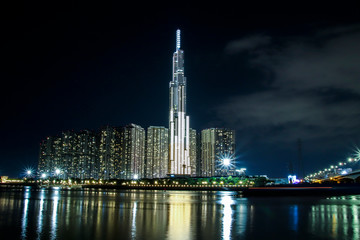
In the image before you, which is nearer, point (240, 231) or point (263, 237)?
point (263, 237)

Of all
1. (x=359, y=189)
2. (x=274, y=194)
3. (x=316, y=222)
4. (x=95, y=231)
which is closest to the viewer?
(x=95, y=231)

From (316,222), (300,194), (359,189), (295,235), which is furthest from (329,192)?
(295,235)

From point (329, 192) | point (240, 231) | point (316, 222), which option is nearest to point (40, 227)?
point (240, 231)

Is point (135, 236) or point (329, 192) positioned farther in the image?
point (329, 192)

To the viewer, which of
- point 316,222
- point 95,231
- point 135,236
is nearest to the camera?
point 135,236

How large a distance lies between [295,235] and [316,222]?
659 centimetres

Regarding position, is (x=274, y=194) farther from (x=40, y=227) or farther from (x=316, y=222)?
(x=40, y=227)

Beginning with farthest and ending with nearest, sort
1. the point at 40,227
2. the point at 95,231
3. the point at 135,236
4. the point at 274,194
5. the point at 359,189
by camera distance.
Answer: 1. the point at 359,189
2. the point at 274,194
3. the point at 40,227
4. the point at 95,231
5. the point at 135,236

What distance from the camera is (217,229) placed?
21.6 m

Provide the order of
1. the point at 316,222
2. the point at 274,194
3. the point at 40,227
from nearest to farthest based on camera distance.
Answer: the point at 40,227 → the point at 316,222 → the point at 274,194

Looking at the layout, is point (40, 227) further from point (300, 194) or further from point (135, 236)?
point (300, 194)

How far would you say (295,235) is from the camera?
1981 cm

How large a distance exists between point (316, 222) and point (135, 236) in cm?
1409

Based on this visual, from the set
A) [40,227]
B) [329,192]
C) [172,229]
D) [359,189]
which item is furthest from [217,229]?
[359,189]
